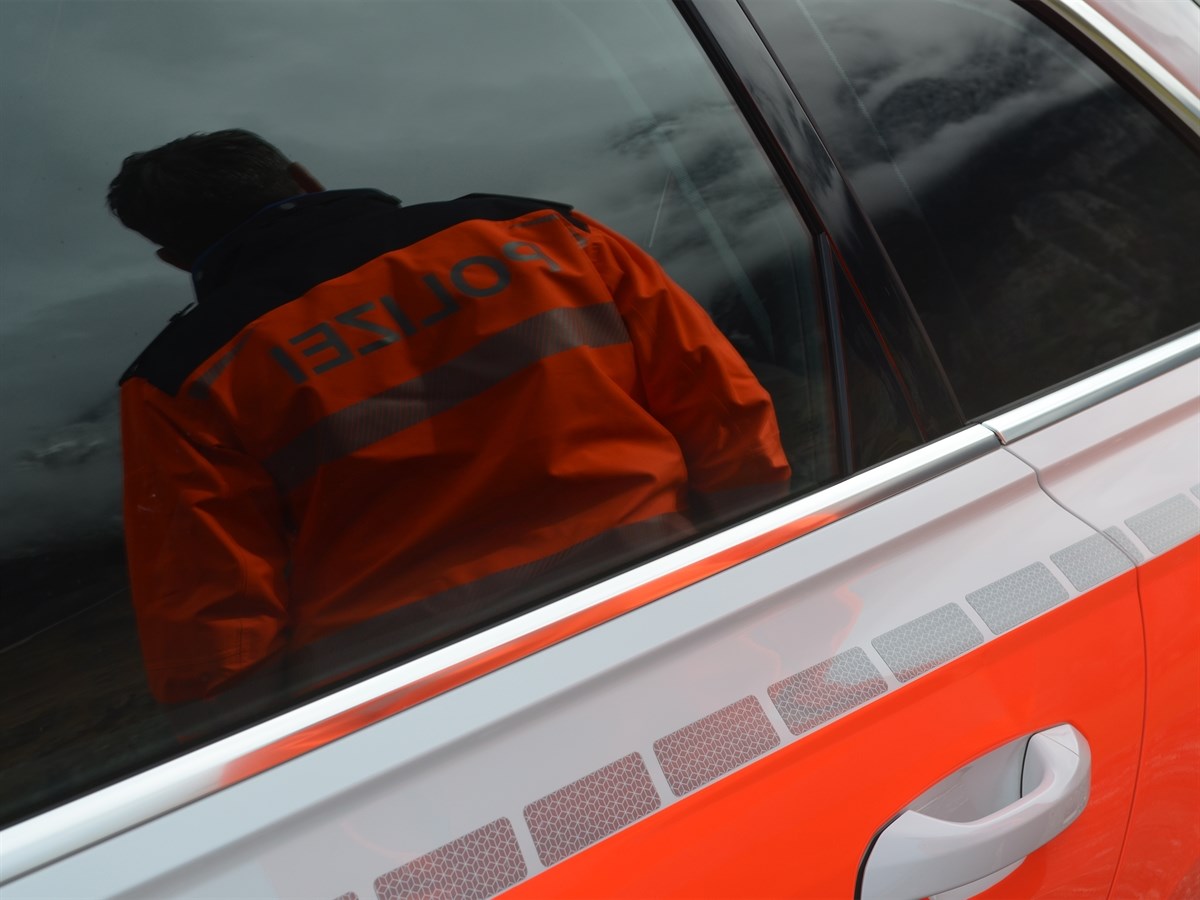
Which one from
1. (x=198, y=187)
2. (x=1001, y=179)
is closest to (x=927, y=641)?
(x=1001, y=179)

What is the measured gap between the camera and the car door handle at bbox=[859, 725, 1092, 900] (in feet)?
2.96

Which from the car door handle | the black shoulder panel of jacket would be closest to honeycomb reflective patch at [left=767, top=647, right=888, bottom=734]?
the car door handle

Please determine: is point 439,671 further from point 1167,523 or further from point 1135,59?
point 1135,59

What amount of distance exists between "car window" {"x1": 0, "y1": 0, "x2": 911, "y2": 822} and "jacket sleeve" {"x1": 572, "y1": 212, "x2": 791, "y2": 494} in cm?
1

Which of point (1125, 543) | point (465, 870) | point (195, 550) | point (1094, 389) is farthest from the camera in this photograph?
point (1094, 389)

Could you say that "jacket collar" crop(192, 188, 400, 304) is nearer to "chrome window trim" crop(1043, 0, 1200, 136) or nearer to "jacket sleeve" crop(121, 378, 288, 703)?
"jacket sleeve" crop(121, 378, 288, 703)

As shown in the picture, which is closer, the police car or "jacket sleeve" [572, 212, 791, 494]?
the police car

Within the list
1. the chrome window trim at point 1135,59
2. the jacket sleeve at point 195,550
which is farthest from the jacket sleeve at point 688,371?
the chrome window trim at point 1135,59

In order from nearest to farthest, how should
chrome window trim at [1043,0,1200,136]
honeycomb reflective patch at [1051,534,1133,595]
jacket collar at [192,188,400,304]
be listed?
jacket collar at [192,188,400,304] → honeycomb reflective patch at [1051,534,1133,595] → chrome window trim at [1043,0,1200,136]

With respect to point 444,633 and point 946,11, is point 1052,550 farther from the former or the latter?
point 946,11

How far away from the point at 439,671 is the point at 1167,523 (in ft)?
2.94

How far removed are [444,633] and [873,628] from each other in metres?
0.44

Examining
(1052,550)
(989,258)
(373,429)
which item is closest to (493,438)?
(373,429)

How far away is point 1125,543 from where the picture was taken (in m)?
1.13
